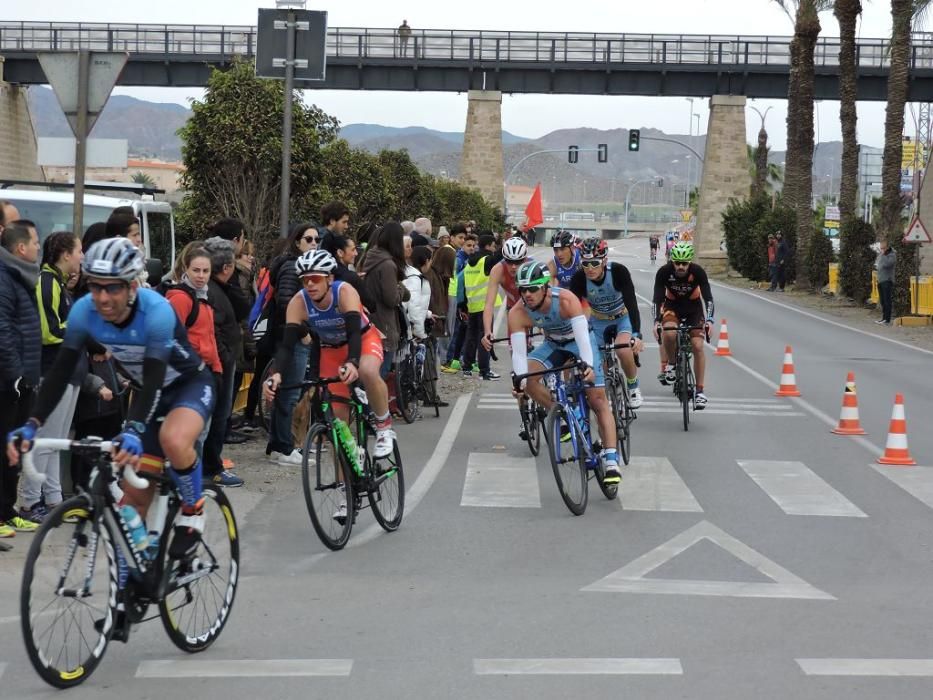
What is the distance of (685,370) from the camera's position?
15219 millimetres

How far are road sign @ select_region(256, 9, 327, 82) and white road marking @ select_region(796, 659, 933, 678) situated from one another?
1031cm

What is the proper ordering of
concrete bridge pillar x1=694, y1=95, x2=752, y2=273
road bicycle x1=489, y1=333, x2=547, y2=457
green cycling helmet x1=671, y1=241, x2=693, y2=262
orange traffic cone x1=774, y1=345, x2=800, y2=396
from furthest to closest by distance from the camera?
concrete bridge pillar x1=694, y1=95, x2=752, y2=273
orange traffic cone x1=774, y1=345, x2=800, y2=396
green cycling helmet x1=671, y1=241, x2=693, y2=262
road bicycle x1=489, y1=333, x2=547, y2=457

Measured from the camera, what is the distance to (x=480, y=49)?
6994 cm

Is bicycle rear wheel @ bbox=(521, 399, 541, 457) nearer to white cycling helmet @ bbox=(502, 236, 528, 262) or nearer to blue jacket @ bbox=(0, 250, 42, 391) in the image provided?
white cycling helmet @ bbox=(502, 236, 528, 262)

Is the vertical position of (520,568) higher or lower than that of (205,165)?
lower

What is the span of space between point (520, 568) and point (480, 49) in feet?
208

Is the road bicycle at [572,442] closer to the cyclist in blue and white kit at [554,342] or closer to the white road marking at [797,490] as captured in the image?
the cyclist in blue and white kit at [554,342]

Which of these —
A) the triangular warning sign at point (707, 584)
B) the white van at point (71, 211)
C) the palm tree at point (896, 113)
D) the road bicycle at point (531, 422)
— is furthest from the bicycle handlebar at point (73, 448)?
the palm tree at point (896, 113)

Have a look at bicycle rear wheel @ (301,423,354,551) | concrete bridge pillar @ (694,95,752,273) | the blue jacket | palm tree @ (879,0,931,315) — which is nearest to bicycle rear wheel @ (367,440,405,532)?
bicycle rear wheel @ (301,423,354,551)

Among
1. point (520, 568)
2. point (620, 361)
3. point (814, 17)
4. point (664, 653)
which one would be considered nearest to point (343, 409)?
point (520, 568)

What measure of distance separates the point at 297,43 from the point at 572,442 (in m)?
6.95

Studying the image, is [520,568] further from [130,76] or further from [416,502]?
[130,76]

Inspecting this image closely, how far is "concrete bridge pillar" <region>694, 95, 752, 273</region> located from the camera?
74.4 m

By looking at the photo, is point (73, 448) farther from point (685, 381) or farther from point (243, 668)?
point (685, 381)
